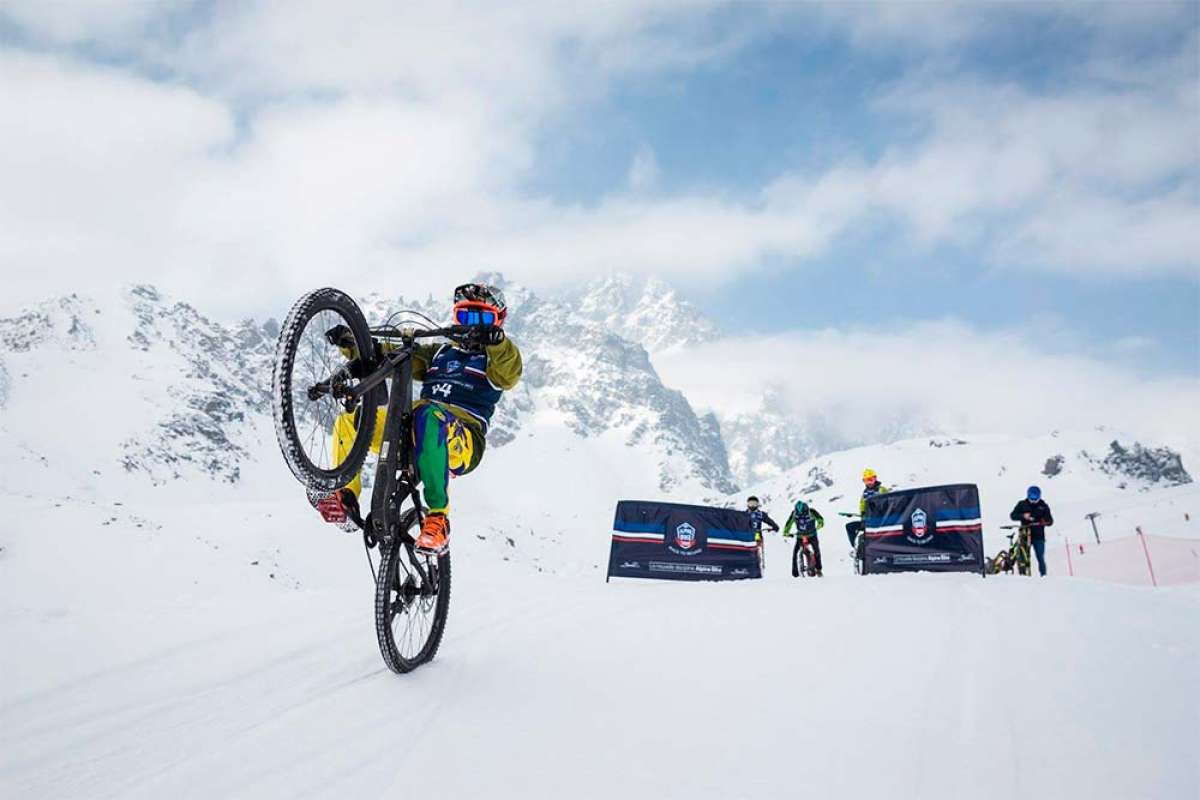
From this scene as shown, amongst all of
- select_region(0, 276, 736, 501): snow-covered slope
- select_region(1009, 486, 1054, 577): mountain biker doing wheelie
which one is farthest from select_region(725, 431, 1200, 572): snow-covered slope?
select_region(0, 276, 736, 501): snow-covered slope

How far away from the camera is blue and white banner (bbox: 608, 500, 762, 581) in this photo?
14992 millimetres

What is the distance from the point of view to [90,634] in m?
5.17

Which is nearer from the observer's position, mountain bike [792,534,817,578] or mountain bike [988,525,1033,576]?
mountain bike [792,534,817,578]

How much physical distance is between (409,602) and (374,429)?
1.14 m

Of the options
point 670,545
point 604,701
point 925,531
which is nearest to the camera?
point 604,701

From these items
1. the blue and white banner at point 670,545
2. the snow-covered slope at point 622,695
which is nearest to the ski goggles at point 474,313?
the snow-covered slope at point 622,695

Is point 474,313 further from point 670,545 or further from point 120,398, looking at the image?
point 120,398

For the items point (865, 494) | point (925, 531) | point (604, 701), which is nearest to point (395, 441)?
point (604, 701)

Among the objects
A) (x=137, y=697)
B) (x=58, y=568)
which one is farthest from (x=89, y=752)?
(x=58, y=568)

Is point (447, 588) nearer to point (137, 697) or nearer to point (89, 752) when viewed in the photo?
point (137, 697)

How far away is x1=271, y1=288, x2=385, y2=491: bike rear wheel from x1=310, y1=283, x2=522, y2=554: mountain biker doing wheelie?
9cm

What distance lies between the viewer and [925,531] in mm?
16000

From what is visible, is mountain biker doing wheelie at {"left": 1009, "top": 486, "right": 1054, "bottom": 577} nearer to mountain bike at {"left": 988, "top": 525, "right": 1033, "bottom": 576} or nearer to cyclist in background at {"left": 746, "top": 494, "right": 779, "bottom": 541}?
mountain bike at {"left": 988, "top": 525, "right": 1033, "bottom": 576}

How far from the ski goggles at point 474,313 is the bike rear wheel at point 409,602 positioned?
1.37 meters
